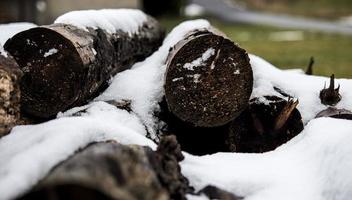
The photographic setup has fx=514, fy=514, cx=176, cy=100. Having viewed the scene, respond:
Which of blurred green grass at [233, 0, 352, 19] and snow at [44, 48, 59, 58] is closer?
snow at [44, 48, 59, 58]

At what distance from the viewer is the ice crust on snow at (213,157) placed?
2.38 metres

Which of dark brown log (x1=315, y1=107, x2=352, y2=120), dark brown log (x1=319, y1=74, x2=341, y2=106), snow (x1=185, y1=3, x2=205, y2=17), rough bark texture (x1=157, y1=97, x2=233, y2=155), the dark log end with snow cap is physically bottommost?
snow (x1=185, y1=3, x2=205, y2=17)

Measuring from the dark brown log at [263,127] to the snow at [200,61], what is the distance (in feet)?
1.64

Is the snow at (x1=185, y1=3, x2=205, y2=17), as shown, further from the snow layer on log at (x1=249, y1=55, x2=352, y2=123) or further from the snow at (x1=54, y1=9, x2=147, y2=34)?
the snow layer on log at (x1=249, y1=55, x2=352, y2=123)

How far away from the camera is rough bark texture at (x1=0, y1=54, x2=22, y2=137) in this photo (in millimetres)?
2723

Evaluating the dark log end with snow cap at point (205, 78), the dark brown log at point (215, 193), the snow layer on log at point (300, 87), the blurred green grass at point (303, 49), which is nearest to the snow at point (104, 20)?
the dark log end with snow cap at point (205, 78)

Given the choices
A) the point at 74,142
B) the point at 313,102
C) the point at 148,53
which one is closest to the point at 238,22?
the point at 148,53

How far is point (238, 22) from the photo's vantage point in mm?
21781

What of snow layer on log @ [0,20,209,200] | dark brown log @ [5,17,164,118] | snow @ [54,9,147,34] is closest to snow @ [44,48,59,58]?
dark brown log @ [5,17,164,118]

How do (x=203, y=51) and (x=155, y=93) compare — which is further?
(x=155, y=93)

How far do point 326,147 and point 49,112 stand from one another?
168 cm

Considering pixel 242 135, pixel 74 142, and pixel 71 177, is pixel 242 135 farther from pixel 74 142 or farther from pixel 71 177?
pixel 71 177

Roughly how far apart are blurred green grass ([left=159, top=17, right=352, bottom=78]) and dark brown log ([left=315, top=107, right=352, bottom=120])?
162 inches

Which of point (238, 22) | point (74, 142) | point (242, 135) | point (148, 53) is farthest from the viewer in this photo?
point (238, 22)
